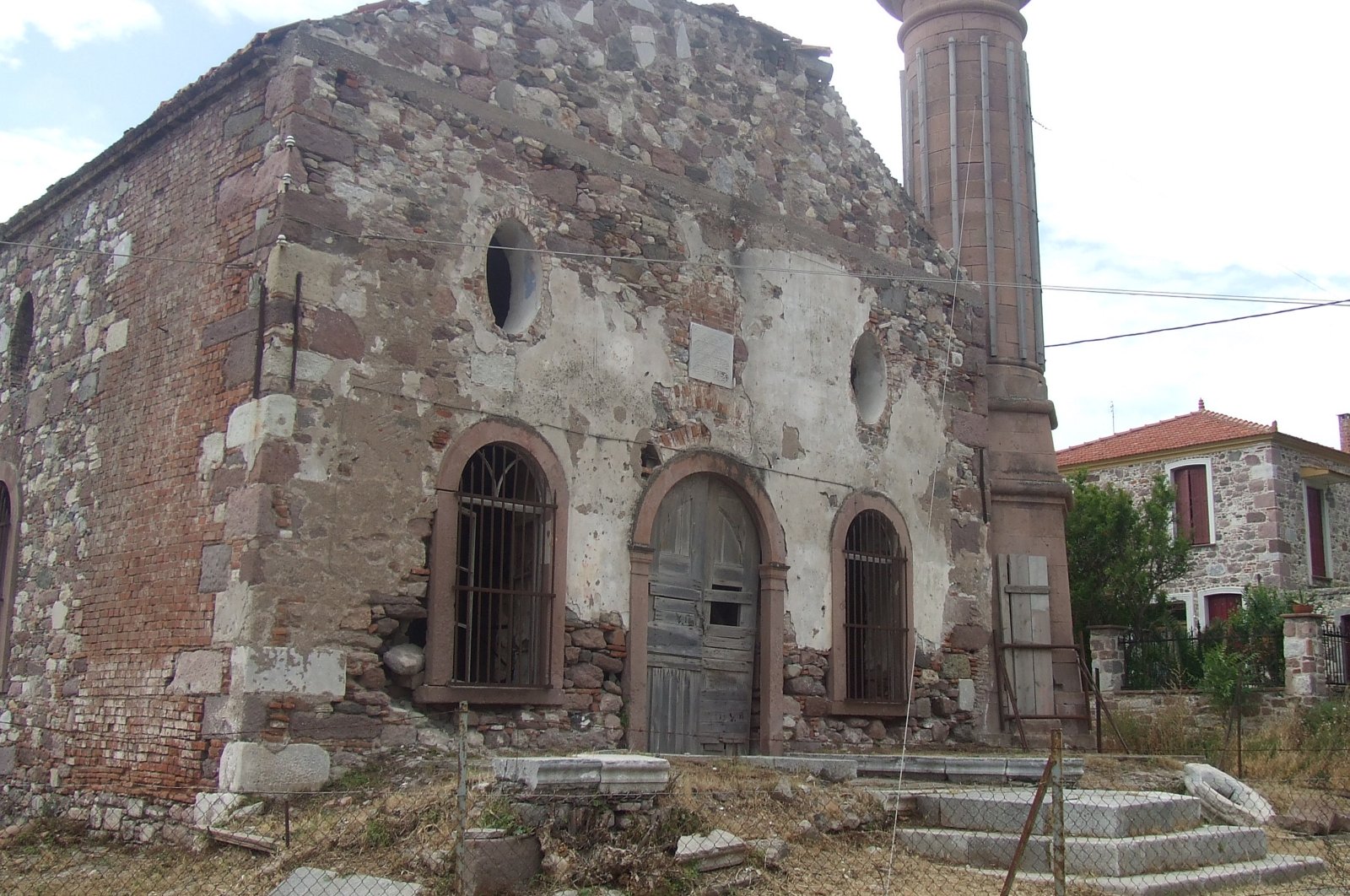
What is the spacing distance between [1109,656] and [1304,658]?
8.07 feet

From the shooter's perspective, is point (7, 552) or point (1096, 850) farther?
point (7, 552)

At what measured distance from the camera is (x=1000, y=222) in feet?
50.2

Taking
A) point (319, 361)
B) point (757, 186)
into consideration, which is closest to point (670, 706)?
point (319, 361)

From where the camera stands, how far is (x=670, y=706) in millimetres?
11422

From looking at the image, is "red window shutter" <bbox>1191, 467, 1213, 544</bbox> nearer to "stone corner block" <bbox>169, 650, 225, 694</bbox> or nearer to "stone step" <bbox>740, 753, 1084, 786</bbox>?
"stone step" <bbox>740, 753, 1084, 786</bbox>

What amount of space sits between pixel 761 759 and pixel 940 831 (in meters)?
1.74

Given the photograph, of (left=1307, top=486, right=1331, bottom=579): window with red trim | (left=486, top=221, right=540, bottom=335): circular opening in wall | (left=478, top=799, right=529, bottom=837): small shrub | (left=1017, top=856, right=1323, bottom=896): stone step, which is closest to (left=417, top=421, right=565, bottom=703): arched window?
(left=486, top=221, right=540, bottom=335): circular opening in wall

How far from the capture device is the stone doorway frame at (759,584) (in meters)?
11.0

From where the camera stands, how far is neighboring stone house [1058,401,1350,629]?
25.1m

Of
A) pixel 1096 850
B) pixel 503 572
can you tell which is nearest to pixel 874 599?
pixel 503 572

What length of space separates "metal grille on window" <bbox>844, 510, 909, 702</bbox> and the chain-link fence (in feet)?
8.69

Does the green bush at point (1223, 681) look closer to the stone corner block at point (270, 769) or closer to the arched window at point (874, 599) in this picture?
the arched window at point (874, 599)

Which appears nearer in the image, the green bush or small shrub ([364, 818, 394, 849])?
small shrub ([364, 818, 394, 849])

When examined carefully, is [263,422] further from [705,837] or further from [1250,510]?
[1250,510]
